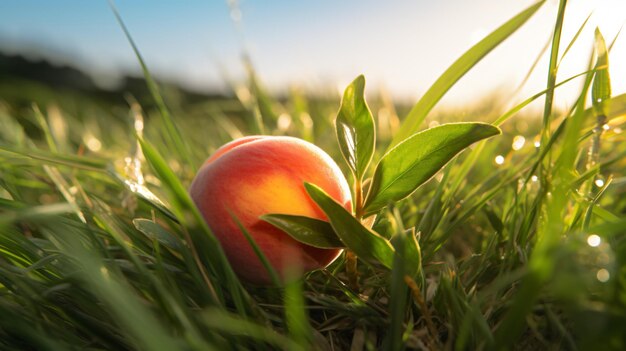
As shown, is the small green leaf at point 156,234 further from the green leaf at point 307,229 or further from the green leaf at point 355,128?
the green leaf at point 355,128

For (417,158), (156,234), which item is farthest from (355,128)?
(156,234)

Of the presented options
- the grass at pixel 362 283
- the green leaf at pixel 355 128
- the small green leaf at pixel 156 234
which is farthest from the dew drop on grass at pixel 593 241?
the small green leaf at pixel 156 234

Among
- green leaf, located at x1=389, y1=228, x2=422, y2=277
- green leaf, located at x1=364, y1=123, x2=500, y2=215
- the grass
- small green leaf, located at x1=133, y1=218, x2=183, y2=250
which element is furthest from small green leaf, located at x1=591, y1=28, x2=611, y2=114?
small green leaf, located at x1=133, y1=218, x2=183, y2=250

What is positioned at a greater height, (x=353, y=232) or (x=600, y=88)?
(x=600, y=88)

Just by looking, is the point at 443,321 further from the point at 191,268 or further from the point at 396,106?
the point at 396,106

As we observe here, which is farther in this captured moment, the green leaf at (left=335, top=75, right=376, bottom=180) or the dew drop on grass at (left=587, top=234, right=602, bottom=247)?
the green leaf at (left=335, top=75, right=376, bottom=180)

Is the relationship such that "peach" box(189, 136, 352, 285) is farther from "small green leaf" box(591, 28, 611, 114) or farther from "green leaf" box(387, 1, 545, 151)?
"small green leaf" box(591, 28, 611, 114)

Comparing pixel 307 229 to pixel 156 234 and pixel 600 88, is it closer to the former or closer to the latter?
pixel 156 234
